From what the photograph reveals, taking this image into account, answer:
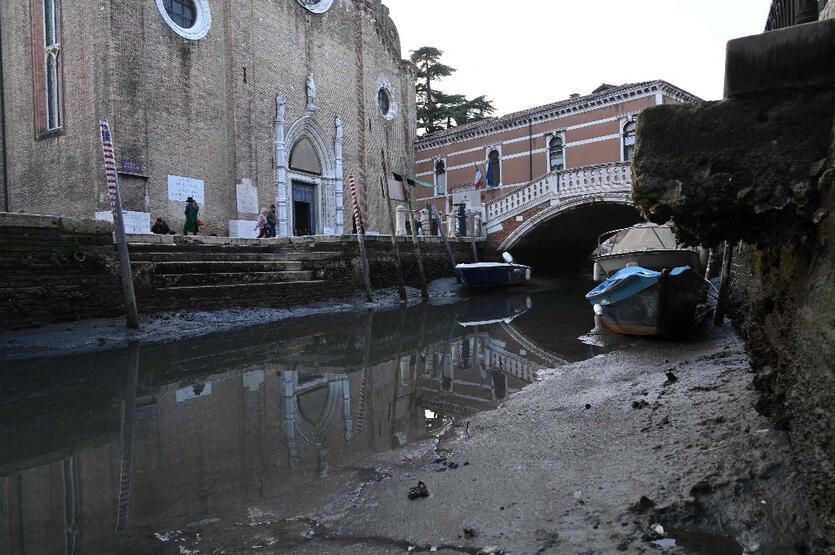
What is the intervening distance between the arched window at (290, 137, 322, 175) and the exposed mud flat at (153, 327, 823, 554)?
1628 centimetres

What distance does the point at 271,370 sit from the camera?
6.20 meters

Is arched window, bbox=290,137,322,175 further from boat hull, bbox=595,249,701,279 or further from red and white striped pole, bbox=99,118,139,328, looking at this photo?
boat hull, bbox=595,249,701,279

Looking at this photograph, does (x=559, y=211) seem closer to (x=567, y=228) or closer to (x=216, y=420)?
(x=567, y=228)

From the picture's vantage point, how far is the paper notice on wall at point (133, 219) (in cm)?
1355

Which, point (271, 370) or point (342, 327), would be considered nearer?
point (271, 370)

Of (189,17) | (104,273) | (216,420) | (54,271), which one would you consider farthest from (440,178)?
(216,420)

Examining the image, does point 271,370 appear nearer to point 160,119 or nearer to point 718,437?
point 718,437

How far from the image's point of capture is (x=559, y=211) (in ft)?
60.4

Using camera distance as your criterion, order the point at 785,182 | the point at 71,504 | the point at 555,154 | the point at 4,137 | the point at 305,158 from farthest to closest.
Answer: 1. the point at 555,154
2. the point at 305,158
3. the point at 4,137
4. the point at 71,504
5. the point at 785,182

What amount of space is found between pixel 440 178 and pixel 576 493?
2505 cm

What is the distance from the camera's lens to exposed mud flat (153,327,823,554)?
2.20m

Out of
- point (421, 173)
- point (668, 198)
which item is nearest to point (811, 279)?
point (668, 198)

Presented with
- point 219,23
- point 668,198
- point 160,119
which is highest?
point 219,23

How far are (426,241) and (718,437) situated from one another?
1471 centimetres
